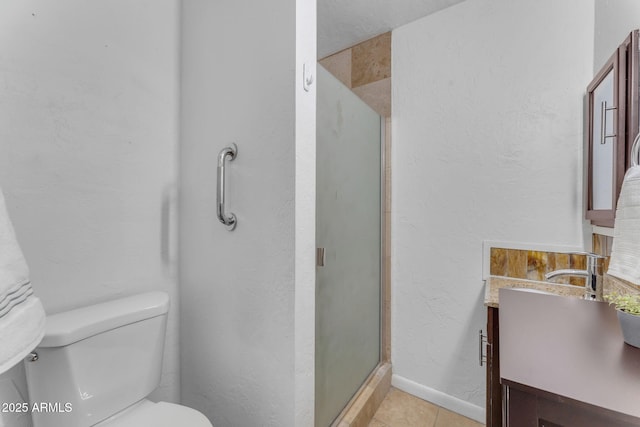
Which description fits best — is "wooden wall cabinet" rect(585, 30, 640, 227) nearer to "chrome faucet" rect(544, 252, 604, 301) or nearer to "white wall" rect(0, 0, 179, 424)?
"chrome faucet" rect(544, 252, 604, 301)

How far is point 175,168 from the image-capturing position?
3.91 feet

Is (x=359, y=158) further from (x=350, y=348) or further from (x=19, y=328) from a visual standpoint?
(x=19, y=328)

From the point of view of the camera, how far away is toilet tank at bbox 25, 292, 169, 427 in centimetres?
76

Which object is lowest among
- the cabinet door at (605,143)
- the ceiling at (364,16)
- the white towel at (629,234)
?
the white towel at (629,234)

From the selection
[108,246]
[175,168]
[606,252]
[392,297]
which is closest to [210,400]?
[108,246]

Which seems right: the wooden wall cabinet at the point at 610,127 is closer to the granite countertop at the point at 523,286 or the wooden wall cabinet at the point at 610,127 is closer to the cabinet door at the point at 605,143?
the cabinet door at the point at 605,143

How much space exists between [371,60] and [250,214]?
1.49 m

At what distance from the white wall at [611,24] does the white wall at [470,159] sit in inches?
2.2

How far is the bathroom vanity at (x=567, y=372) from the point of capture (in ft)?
1.51

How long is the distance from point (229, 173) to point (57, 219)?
21.1 inches

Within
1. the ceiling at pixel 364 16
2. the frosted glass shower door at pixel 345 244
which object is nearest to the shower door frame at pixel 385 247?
the frosted glass shower door at pixel 345 244

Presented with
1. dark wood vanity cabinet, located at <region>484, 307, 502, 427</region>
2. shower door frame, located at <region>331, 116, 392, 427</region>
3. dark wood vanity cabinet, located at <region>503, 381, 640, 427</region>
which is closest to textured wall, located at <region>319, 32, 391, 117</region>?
shower door frame, located at <region>331, 116, 392, 427</region>

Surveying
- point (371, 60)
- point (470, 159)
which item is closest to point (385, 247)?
point (470, 159)

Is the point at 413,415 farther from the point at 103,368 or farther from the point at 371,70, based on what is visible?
the point at 371,70
